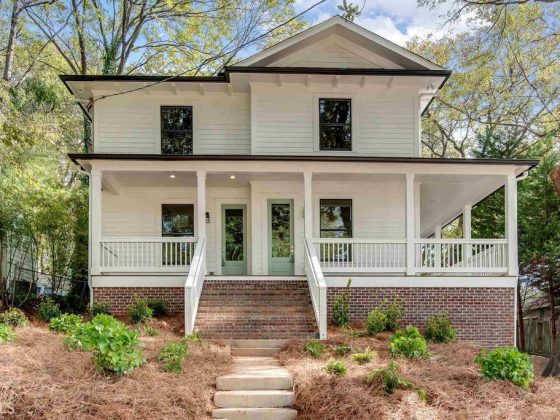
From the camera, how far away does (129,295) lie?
11.6 meters

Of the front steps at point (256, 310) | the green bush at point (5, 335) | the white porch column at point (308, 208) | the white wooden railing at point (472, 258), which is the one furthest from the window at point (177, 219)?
the green bush at point (5, 335)

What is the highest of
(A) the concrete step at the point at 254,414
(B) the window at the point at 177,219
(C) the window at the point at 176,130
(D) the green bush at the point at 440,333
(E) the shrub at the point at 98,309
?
(C) the window at the point at 176,130

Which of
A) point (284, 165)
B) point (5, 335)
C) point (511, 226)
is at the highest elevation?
point (284, 165)

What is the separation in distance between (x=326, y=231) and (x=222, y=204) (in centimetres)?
316

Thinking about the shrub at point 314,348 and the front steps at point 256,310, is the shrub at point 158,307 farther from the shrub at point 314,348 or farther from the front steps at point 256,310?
the shrub at point 314,348

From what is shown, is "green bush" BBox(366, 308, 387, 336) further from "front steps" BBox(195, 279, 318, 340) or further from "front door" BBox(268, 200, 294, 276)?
"front door" BBox(268, 200, 294, 276)

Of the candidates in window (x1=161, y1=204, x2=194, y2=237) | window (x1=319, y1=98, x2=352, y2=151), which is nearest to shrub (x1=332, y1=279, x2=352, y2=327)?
window (x1=319, y1=98, x2=352, y2=151)

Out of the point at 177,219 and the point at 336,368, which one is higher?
the point at 177,219

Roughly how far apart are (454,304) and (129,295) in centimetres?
786

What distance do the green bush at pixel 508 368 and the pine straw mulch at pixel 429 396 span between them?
0.10 meters

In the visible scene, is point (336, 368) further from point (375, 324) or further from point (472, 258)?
point (472, 258)

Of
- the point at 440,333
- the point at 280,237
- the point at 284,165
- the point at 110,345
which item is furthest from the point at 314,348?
the point at 280,237

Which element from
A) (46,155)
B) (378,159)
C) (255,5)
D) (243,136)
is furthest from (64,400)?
(255,5)

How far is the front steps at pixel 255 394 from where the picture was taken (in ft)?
20.0
